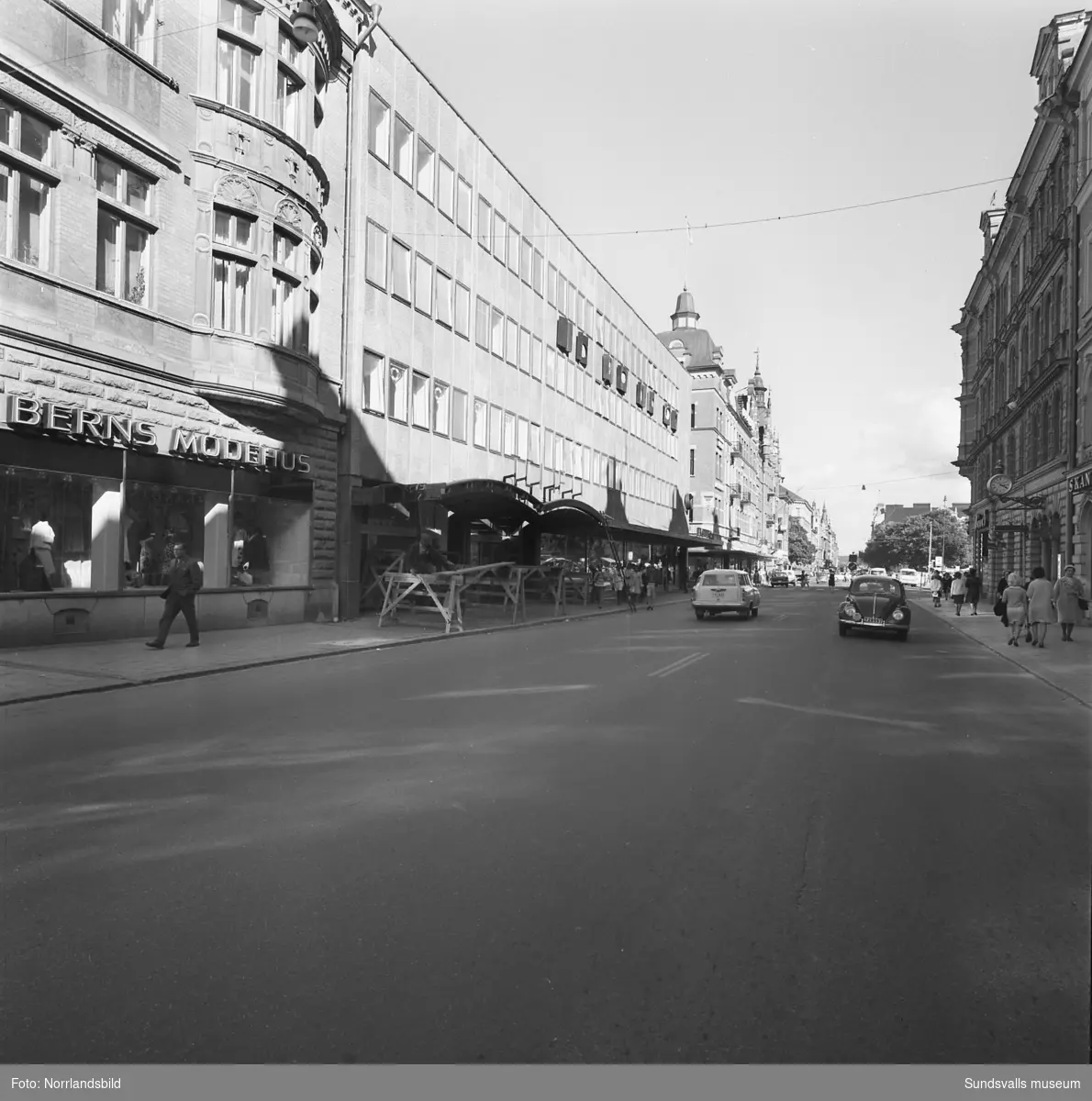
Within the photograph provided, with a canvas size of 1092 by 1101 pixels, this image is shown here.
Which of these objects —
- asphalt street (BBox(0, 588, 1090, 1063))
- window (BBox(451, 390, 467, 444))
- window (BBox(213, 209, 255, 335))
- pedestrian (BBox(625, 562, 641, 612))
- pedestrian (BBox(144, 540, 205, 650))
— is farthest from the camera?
pedestrian (BBox(625, 562, 641, 612))

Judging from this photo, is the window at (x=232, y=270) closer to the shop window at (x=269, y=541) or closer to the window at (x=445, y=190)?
the shop window at (x=269, y=541)

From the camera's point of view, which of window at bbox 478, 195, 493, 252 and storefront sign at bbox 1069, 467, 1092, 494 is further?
window at bbox 478, 195, 493, 252

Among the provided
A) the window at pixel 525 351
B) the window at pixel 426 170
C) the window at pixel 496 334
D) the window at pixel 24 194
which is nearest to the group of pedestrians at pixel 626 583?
the window at pixel 525 351

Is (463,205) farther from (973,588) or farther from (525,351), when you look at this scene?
(973,588)

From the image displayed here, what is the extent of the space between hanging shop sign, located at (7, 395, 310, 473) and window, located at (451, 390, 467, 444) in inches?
344

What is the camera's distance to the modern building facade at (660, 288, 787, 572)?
253 ft

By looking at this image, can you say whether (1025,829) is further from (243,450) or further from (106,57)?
(106,57)

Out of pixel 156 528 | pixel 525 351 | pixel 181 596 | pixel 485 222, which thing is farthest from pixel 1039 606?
pixel 485 222

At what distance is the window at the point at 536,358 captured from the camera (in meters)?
35.5

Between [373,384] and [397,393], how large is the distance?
1251mm

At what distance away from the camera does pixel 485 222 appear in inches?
1232

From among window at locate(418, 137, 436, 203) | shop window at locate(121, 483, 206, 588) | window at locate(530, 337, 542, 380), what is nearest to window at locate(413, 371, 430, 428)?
window at locate(418, 137, 436, 203)

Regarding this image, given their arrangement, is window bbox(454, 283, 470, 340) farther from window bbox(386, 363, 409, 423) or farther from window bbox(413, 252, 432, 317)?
window bbox(386, 363, 409, 423)

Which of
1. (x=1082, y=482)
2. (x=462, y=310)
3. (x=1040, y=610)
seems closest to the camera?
(x=1040, y=610)
